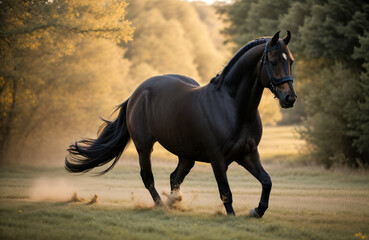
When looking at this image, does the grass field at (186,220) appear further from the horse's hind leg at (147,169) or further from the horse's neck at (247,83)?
the horse's neck at (247,83)

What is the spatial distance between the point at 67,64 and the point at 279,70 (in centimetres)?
1775

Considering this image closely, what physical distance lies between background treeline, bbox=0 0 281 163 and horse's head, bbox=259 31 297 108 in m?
8.16

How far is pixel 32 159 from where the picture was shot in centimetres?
2319

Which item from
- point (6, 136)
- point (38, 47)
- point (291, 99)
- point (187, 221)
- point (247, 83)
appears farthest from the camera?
point (6, 136)

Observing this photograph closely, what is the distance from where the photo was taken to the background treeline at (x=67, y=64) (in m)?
13.2

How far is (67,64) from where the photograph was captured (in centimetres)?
2169

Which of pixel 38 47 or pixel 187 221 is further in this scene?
pixel 38 47

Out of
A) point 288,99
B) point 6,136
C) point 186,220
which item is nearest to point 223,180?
point 186,220

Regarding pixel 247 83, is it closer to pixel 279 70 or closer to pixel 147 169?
pixel 279 70

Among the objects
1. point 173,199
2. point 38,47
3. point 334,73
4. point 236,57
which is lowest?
point 173,199

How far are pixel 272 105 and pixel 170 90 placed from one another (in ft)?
99.6

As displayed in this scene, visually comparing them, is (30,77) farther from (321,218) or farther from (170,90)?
(321,218)

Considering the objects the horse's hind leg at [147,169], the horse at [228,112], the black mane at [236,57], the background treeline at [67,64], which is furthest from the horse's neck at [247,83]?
the background treeline at [67,64]

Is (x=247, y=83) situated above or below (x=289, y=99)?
above
